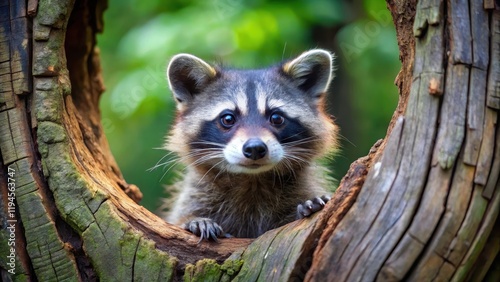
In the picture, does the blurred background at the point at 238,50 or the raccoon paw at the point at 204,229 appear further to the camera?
the blurred background at the point at 238,50

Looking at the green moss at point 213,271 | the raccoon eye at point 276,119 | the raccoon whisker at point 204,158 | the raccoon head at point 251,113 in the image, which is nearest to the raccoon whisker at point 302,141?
the raccoon head at point 251,113

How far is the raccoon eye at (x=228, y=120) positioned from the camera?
7.17 m

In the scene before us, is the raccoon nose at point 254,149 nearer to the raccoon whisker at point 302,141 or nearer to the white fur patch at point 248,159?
the white fur patch at point 248,159

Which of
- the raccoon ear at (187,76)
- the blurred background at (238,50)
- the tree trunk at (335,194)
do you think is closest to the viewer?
the tree trunk at (335,194)

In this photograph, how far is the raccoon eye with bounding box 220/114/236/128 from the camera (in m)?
7.17

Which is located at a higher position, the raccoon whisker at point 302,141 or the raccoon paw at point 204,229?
the raccoon whisker at point 302,141

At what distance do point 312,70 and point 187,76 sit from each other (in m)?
1.44

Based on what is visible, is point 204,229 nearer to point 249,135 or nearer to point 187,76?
point 249,135

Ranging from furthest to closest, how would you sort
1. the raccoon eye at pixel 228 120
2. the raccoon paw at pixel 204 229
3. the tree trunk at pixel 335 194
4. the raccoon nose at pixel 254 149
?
the raccoon eye at pixel 228 120
the raccoon nose at pixel 254 149
the raccoon paw at pixel 204 229
the tree trunk at pixel 335 194

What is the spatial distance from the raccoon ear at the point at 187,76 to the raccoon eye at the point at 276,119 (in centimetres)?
95

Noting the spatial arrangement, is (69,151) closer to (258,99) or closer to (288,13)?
(258,99)

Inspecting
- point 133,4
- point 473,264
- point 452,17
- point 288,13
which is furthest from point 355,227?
point 133,4

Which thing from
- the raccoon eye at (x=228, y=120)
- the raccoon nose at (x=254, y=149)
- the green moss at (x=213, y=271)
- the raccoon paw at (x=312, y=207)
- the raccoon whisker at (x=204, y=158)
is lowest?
the green moss at (x=213, y=271)

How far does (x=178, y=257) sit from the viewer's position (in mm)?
5789
